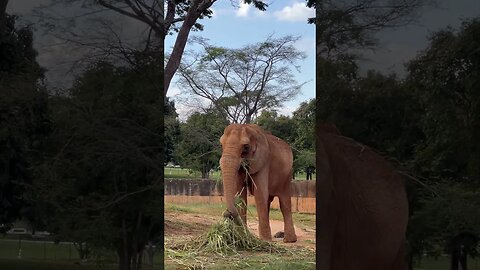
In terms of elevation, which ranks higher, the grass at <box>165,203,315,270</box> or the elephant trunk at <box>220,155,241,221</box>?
the elephant trunk at <box>220,155,241,221</box>

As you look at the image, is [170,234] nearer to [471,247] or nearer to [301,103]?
[301,103]

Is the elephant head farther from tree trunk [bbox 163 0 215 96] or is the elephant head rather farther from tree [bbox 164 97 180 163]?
tree trunk [bbox 163 0 215 96]

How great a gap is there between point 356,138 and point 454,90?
0.72 m

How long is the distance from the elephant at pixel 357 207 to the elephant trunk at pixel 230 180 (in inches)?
110

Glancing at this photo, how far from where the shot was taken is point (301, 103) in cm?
801

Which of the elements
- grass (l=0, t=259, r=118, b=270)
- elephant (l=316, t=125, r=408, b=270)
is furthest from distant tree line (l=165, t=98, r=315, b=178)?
grass (l=0, t=259, r=118, b=270)

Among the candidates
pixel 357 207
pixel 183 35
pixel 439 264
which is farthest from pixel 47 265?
pixel 183 35

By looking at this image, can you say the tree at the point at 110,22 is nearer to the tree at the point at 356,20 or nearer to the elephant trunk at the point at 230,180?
the tree at the point at 356,20

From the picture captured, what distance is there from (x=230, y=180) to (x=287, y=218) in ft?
3.68

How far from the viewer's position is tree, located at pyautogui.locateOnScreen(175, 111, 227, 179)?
7.93 metres

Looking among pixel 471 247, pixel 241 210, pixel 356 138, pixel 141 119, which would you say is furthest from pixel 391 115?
pixel 241 210

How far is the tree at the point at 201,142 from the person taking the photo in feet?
26.0

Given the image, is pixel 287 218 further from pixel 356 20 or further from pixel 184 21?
pixel 356 20

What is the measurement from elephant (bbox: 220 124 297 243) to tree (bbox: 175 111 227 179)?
684 mm
